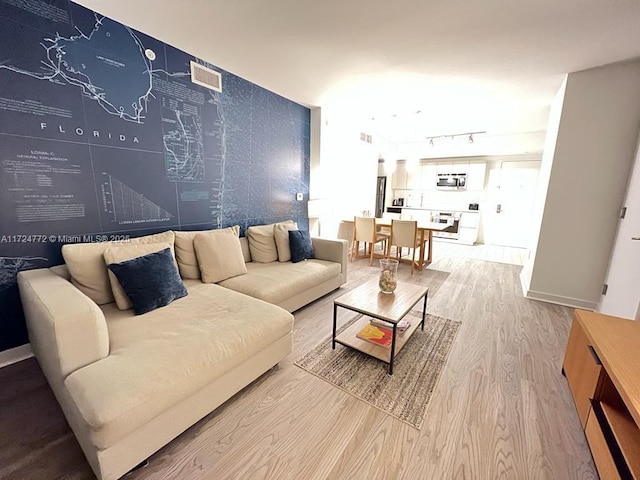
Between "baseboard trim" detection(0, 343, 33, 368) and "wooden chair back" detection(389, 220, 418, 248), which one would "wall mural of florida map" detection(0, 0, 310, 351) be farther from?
"wooden chair back" detection(389, 220, 418, 248)

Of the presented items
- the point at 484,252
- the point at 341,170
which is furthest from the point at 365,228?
the point at 484,252

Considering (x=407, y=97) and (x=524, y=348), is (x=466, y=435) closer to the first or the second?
(x=524, y=348)

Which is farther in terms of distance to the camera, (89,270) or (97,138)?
(97,138)

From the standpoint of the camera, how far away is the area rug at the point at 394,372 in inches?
64.0

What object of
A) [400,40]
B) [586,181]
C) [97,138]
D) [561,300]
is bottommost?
[561,300]

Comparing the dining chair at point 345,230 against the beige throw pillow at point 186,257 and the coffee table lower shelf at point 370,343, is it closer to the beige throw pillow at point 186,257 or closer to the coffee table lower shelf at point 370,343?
the coffee table lower shelf at point 370,343

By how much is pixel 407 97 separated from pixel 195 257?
3.30 metres

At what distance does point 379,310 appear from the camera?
191cm

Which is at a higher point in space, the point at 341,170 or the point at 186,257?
the point at 341,170

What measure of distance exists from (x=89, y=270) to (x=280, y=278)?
1420 millimetres

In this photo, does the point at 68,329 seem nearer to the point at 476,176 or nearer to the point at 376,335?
the point at 376,335

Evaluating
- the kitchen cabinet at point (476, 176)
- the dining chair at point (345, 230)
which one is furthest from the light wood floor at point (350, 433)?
the kitchen cabinet at point (476, 176)

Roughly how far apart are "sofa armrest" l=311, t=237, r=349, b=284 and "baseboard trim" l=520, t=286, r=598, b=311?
2.28m

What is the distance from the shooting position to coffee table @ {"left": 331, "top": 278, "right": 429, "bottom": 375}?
1855mm
